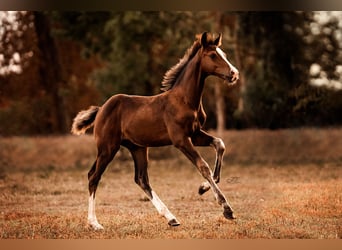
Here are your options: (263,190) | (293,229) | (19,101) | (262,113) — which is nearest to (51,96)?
(19,101)

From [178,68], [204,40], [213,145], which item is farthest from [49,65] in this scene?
[213,145]

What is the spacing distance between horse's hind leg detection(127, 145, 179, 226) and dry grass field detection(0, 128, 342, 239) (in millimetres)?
149

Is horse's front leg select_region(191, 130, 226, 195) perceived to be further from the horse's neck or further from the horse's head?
the horse's head

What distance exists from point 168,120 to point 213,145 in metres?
0.54

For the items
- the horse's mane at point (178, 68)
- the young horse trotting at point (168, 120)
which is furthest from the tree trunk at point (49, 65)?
the horse's mane at point (178, 68)

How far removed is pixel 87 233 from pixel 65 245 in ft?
0.93

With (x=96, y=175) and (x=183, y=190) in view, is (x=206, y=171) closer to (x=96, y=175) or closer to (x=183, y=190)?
(x=96, y=175)

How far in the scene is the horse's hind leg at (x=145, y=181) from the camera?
6199 millimetres

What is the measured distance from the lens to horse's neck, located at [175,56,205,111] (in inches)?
241

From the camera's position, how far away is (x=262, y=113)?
420 inches

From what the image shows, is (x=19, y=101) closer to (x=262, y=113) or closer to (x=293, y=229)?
(x=262, y=113)

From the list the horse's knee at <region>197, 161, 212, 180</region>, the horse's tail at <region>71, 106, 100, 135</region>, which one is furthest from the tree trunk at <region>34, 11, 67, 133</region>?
the horse's knee at <region>197, 161, 212, 180</region>

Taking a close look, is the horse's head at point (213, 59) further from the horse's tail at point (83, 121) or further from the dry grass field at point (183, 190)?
the dry grass field at point (183, 190)

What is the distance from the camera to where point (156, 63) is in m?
10.9
